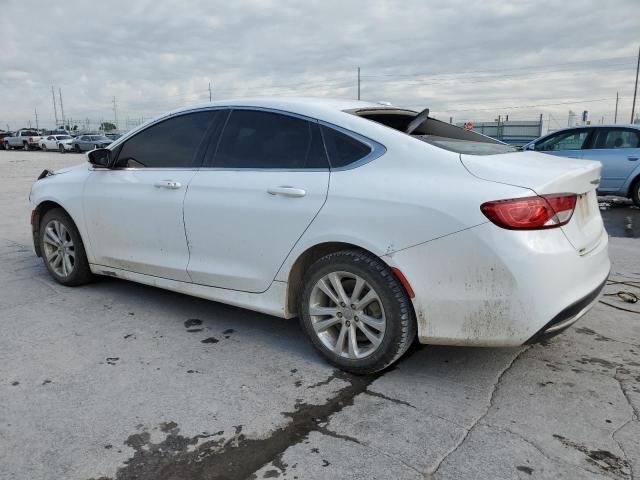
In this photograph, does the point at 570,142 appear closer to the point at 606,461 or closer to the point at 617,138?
the point at 617,138

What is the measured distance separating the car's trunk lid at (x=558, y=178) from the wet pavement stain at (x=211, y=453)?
1524 millimetres

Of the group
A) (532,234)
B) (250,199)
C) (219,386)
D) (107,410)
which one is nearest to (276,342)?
(219,386)

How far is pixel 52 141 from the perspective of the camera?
144 feet

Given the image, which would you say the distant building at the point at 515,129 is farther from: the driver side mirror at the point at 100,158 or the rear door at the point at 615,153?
the driver side mirror at the point at 100,158

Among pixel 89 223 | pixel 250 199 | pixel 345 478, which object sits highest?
pixel 250 199

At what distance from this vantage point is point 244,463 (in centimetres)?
236

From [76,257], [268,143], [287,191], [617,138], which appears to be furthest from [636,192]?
[76,257]

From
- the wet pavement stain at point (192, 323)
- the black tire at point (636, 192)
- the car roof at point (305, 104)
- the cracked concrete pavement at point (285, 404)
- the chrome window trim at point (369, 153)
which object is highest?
the car roof at point (305, 104)

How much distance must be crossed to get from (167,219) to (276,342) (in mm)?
1196

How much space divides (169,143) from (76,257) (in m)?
1.48

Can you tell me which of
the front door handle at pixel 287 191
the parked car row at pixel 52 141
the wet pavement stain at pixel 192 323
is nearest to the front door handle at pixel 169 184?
the front door handle at pixel 287 191

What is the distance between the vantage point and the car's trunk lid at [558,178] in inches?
108

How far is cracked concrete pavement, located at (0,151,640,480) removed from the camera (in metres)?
2.35

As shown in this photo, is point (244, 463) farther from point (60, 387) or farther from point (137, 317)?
point (137, 317)
